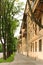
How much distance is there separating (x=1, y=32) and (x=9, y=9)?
4.06m

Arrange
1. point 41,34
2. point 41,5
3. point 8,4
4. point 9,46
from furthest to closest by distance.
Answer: point 9,46
point 8,4
point 41,34
point 41,5

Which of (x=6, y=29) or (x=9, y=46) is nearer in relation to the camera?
(x=6, y=29)

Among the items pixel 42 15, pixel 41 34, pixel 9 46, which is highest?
pixel 42 15

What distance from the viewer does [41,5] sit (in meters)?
27.0

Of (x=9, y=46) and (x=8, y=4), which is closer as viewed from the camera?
(x=8, y=4)

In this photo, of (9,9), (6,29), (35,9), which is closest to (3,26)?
(6,29)

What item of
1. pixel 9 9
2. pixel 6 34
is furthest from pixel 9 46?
pixel 9 9

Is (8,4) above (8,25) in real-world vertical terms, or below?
above

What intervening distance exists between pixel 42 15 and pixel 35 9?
1.10 meters

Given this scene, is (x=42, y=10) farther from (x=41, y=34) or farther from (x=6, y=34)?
(x=6, y=34)

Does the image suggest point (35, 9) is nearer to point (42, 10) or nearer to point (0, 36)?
point (42, 10)

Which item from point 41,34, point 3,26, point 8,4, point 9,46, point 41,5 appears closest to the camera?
point 41,5

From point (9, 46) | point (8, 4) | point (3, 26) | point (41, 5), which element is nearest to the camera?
point (41, 5)

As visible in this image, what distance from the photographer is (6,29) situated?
1505 inches
